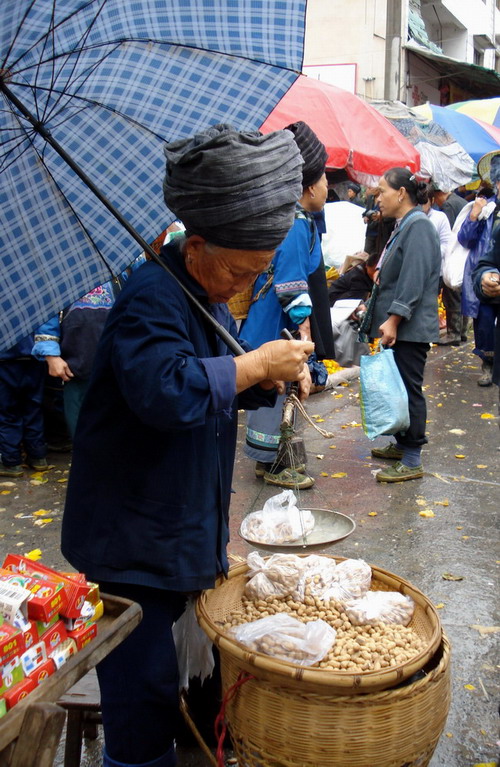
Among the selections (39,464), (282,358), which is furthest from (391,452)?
(282,358)

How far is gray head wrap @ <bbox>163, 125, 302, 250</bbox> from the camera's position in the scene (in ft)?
5.90

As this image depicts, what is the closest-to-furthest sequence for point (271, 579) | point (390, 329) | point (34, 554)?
point (271, 579)
point (34, 554)
point (390, 329)

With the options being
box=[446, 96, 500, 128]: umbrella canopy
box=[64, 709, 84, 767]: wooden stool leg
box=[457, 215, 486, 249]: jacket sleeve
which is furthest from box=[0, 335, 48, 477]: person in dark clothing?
box=[446, 96, 500, 128]: umbrella canopy

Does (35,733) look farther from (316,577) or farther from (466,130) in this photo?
(466,130)

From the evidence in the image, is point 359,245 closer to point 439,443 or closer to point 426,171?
point 426,171

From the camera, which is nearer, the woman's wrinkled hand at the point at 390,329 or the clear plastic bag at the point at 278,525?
the clear plastic bag at the point at 278,525

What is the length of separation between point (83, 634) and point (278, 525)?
1.27 meters

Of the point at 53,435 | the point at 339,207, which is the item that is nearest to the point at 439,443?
the point at 53,435

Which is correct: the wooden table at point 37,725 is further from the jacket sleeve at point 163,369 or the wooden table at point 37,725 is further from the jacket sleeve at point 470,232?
the jacket sleeve at point 470,232

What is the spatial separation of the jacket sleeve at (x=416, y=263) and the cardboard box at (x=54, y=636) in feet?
13.6

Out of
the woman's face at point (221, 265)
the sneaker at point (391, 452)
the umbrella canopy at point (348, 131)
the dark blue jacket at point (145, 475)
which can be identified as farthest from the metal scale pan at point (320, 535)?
the umbrella canopy at point (348, 131)

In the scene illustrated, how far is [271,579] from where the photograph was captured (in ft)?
8.50

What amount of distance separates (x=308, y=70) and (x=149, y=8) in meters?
16.8

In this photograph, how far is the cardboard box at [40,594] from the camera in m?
1.52
